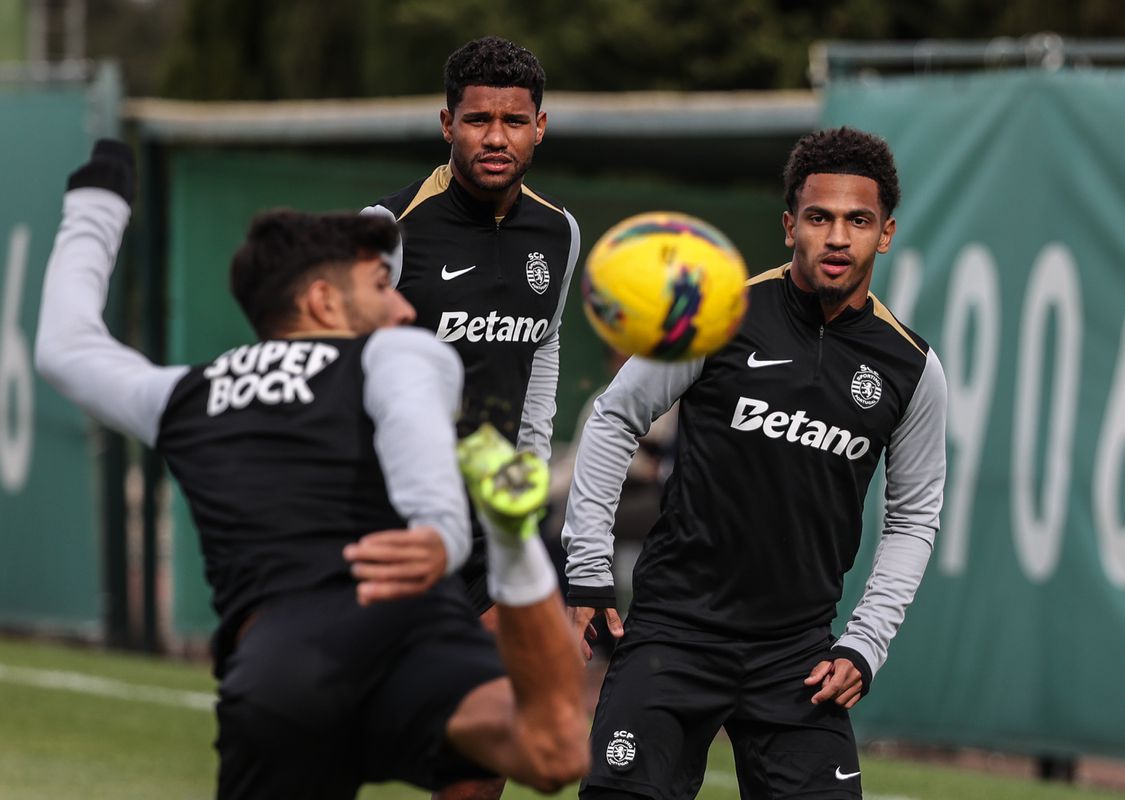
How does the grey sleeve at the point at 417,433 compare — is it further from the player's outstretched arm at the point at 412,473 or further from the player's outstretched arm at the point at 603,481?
the player's outstretched arm at the point at 603,481

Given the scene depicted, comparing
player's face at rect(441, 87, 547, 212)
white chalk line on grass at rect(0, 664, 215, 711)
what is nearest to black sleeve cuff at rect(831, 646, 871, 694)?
player's face at rect(441, 87, 547, 212)

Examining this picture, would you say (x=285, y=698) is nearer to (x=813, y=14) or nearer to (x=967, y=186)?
(x=967, y=186)

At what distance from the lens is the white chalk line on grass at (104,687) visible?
11039mm

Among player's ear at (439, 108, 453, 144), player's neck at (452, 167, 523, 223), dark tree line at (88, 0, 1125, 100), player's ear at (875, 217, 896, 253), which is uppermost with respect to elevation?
dark tree line at (88, 0, 1125, 100)

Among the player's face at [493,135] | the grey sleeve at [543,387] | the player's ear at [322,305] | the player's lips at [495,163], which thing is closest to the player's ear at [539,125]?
the player's face at [493,135]

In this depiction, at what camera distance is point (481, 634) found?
4.25 m

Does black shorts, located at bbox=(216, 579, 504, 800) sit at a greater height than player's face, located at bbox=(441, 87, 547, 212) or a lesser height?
lesser

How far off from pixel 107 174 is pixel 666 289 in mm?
1331

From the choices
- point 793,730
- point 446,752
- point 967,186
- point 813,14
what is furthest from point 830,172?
point 813,14

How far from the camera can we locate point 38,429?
12742mm

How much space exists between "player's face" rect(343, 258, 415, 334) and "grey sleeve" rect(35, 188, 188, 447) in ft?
1.31

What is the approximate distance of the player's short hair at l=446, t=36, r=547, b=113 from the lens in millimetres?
5852

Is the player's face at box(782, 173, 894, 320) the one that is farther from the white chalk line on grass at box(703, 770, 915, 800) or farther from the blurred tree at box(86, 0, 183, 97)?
the blurred tree at box(86, 0, 183, 97)

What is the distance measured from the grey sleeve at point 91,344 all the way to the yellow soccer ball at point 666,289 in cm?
102
